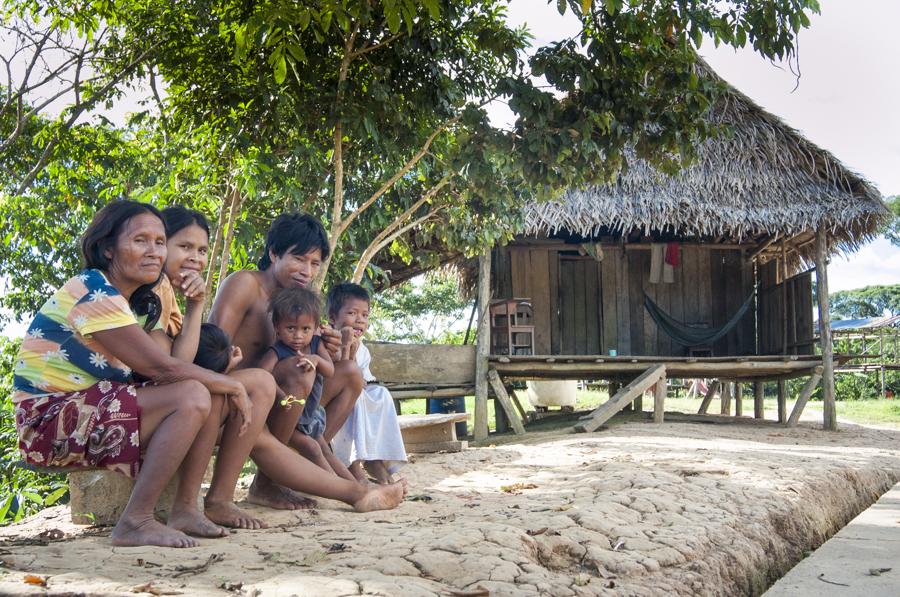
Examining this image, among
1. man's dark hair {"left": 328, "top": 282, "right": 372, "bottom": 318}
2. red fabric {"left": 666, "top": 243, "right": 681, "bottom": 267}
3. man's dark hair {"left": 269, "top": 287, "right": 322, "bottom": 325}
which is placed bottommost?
man's dark hair {"left": 269, "top": 287, "right": 322, "bottom": 325}

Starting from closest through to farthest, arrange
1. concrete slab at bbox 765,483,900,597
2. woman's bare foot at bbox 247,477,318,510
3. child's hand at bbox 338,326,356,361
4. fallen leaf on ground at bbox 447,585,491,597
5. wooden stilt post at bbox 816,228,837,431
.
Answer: fallen leaf on ground at bbox 447,585,491,597, concrete slab at bbox 765,483,900,597, woman's bare foot at bbox 247,477,318,510, child's hand at bbox 338,326,356,361, wooden stilt post at bbox 816,228,837,431

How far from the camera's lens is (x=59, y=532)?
2.98 metres

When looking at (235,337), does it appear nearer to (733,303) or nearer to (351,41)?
(351,41)

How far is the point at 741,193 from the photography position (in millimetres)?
10602

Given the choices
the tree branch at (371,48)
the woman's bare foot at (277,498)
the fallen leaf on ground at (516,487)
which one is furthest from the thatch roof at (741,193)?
the woman's bare foot at (277,498)

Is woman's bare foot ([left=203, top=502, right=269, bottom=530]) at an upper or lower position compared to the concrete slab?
upper

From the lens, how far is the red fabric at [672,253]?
11.6 meters

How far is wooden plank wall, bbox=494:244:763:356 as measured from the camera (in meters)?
11.7

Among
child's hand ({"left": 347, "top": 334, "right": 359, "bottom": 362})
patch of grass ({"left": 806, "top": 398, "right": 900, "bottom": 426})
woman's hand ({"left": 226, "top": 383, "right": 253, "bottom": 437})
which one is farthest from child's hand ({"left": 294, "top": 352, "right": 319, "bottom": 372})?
patch of grass ({"left": 806, "top": 398, "right": 900, "bottom": 426})

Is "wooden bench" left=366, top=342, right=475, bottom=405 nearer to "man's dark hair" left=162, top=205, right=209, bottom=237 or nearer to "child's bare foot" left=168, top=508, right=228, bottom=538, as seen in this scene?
"man's dark hair" left=162, top=205, right=209, bottom=237

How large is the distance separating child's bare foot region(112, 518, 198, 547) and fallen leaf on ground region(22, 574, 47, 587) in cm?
63

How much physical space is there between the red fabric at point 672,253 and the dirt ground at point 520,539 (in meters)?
6.53

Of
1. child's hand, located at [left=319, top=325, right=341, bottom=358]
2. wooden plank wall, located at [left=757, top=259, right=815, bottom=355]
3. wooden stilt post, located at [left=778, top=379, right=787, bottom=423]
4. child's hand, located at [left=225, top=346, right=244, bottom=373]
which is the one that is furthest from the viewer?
wooden stilt post, located at [left=778, top=379, right=787, bottom=423]

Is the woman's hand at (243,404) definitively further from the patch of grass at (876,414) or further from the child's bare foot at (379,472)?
the patch of grass at (876,414)
